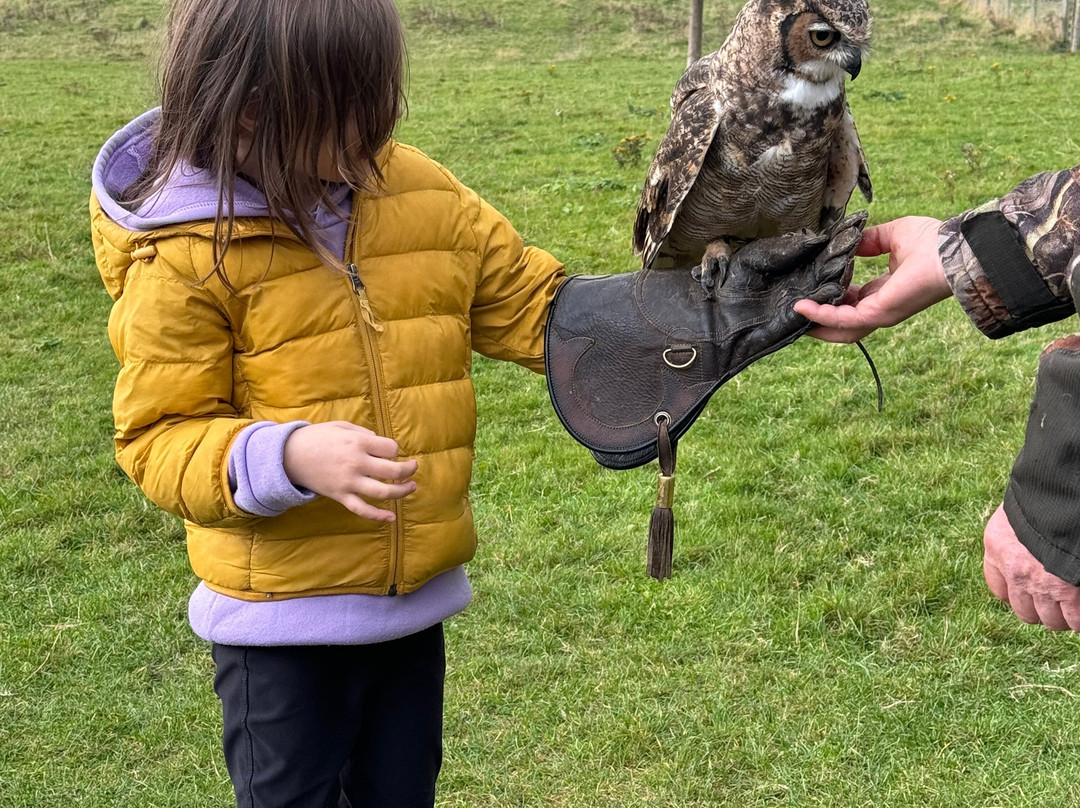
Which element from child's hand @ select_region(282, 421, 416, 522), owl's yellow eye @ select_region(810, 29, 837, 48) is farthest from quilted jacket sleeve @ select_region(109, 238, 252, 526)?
owl's yellow eye @ select_region(810, 29, 837, 48)

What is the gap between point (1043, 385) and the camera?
143 cm

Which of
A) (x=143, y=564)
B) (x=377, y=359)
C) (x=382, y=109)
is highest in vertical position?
(x=382, y=109)

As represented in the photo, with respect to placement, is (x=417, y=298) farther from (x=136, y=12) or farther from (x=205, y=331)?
(x=136, y=12)

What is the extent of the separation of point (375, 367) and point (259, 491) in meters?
0.32

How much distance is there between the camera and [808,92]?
2.55 metres

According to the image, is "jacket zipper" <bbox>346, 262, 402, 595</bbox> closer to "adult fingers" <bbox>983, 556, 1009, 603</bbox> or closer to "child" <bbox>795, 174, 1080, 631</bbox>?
"child" <bbox>795, 174, 1080, 631</bbox>

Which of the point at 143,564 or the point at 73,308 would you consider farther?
the point at 73,308

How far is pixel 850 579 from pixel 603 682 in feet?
2.97

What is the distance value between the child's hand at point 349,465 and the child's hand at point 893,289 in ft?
2.70

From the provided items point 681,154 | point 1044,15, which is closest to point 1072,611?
point 681,154

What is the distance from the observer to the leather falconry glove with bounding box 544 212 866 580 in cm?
202

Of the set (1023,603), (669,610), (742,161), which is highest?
(742,161)

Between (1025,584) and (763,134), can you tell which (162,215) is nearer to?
(1025,584)

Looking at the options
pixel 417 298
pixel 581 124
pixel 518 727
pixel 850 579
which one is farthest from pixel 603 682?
pixel 581 124
